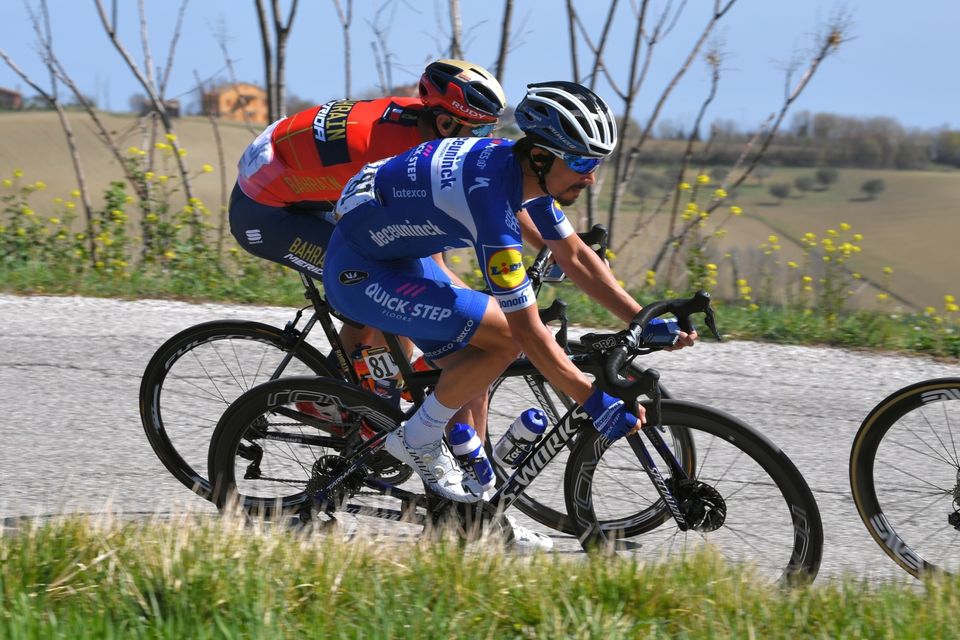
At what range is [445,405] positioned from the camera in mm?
3676

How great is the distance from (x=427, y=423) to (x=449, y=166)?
3.05ft

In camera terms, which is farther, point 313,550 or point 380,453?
point 380,453

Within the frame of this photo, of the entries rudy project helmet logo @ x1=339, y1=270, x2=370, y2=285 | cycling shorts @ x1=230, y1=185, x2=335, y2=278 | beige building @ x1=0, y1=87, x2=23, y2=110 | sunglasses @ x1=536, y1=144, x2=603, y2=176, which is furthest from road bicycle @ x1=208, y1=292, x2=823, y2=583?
beige building @ x1=0, y1=87, x2=23, y2=110

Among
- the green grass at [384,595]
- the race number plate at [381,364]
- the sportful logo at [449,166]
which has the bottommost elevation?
the green grass at [384,595]

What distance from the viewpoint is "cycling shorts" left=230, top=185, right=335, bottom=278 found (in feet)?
14.4

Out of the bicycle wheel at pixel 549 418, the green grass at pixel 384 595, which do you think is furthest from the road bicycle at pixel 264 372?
the green grass at pixel 384 595

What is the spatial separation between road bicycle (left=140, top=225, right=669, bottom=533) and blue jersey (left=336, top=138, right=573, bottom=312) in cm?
54

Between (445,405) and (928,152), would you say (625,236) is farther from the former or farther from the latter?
(928,152)

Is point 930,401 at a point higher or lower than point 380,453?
higher

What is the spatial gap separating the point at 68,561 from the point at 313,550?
2.32 ft

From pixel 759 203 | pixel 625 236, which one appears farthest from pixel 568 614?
pixel 759 203

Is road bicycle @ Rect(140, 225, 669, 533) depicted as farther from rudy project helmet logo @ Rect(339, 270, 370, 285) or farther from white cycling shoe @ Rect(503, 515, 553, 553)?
rudy project helmet logo @ Rect(339, 270, 370, 285)

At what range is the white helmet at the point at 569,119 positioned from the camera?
10.9 ft

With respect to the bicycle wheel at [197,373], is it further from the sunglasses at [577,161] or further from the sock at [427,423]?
the sunglasses at [577,161]
